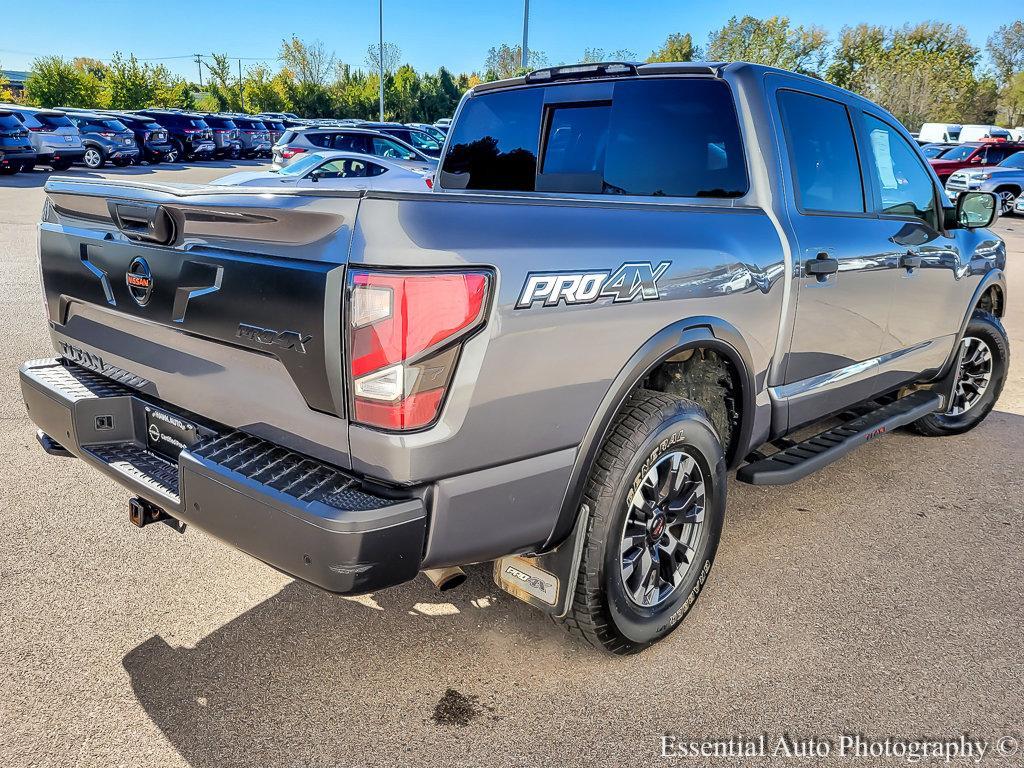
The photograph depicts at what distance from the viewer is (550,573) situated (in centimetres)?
252

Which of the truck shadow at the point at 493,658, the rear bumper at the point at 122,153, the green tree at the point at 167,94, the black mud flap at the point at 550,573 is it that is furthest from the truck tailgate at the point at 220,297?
the green tree at the point at 167,94

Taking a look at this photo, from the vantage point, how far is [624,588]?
2641 millimetres

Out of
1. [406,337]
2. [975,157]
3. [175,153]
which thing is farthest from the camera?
[175,153]

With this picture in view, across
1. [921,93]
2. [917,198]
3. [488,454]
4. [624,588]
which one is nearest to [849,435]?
[917,198]

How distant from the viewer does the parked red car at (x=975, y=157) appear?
1016 inches

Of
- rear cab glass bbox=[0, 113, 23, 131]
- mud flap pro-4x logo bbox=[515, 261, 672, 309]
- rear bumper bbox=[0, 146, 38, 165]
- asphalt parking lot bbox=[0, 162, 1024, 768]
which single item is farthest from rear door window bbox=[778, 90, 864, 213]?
rear cab glass bbox=[0, 113, 23, 131]

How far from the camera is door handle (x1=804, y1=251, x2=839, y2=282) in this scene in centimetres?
329

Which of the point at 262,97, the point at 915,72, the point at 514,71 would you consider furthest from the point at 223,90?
the point at 915,72

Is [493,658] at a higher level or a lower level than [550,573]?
lower

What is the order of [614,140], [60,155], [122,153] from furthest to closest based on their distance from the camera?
[122,153] → [60,155] → [614,140]

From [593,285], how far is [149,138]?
95.6 ft

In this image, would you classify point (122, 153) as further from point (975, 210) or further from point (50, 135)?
point (975, 210)

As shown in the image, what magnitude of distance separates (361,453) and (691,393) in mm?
1607

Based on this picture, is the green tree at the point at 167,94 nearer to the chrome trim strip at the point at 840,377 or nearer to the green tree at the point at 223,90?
the green tree at the point at 223,90
